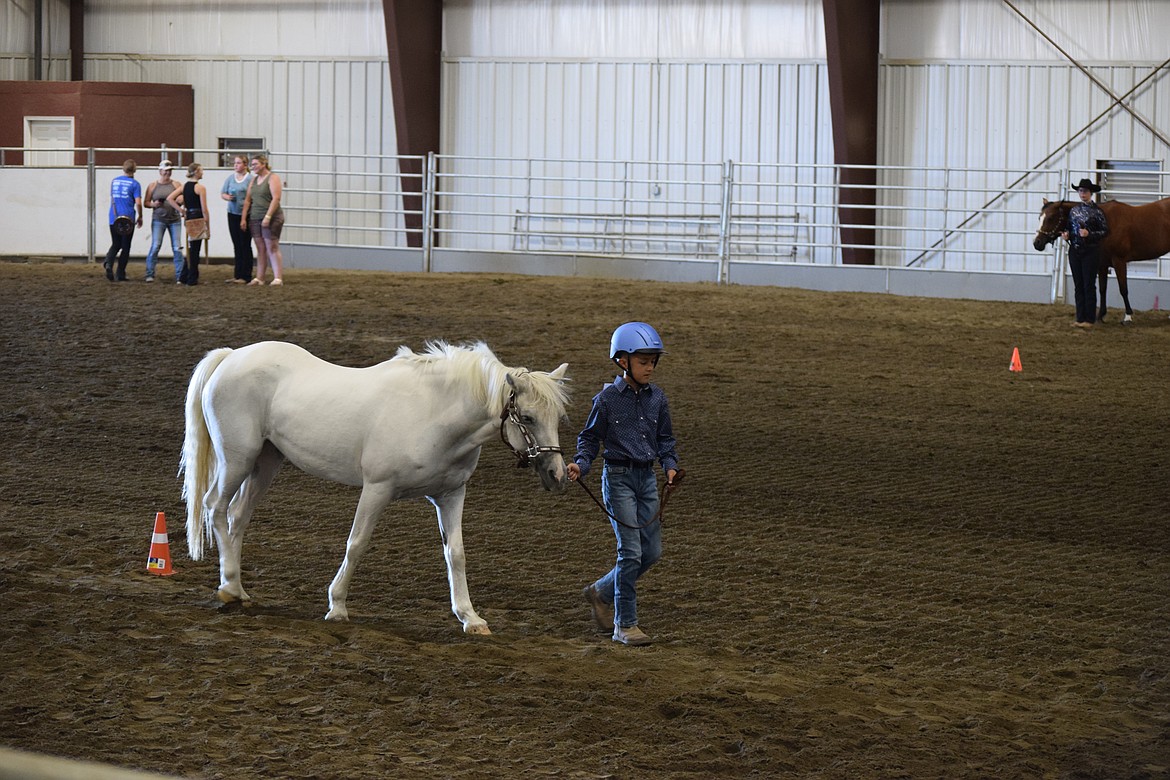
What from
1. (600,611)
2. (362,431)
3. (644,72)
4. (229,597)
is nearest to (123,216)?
(644,72)

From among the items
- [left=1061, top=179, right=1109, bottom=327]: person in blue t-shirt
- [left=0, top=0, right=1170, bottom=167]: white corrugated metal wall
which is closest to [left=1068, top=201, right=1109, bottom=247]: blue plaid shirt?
[left=1061, top=179, right=1109, bottom=327]: person in blue t-shirt

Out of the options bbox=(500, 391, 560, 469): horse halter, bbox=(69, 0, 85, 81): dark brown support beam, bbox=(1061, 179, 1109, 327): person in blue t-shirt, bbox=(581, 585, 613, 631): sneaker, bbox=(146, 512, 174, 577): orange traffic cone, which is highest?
bbox=(69, 0, 85, 81): dark brown support beam

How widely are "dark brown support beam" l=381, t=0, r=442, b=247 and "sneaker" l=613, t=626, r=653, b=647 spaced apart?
18102mm

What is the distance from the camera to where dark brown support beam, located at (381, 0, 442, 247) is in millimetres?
23688

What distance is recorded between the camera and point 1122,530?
8180 millimetres

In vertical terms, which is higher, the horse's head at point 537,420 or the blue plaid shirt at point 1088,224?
the blue plaid shirt at point 1088,224

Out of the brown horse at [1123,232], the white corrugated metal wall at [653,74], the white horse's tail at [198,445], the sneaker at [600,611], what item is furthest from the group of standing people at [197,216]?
the sneaker at [600,611]

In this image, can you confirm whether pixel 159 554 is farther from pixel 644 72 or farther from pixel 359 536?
pixel 644 72

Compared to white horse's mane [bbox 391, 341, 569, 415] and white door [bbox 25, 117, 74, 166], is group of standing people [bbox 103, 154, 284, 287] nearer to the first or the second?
white door [bbox 25, 117, 74, 166]

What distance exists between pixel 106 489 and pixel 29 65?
68.4 feet

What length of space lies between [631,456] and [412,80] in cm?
1924

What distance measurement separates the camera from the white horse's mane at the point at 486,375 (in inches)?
221

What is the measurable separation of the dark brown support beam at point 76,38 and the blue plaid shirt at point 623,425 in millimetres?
23931

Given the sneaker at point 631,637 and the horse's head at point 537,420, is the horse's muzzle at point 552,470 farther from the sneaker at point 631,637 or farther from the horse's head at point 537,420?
the sneaker at point 631,637
